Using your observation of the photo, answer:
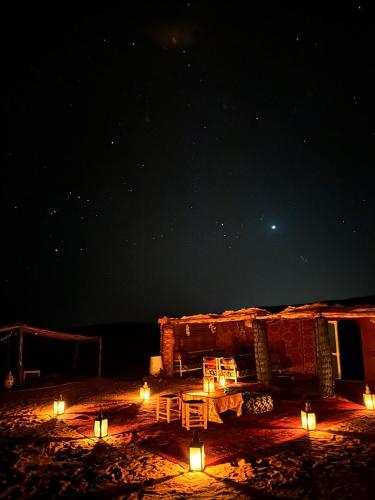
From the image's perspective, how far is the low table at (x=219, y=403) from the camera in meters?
9.57

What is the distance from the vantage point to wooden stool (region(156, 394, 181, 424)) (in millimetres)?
9789

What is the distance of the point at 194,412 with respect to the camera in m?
9.14

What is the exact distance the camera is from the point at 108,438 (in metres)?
8.29

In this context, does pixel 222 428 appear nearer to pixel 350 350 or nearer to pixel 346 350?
pixel 346 350

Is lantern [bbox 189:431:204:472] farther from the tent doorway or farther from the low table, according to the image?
the tent doorway

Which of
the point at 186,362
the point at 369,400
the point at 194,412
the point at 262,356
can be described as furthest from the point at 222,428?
the point at 186,362

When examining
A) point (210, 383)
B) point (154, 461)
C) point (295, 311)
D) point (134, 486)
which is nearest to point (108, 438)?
point (154, 461)

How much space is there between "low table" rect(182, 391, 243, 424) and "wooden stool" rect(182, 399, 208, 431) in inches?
11.5

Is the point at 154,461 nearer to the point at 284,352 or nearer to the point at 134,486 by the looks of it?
the point at 134,486

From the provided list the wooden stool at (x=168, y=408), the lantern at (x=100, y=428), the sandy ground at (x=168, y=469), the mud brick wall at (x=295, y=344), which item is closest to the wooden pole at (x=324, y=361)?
the sandy ground at (x=168, y=469)

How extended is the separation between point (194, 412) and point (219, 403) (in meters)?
0.91

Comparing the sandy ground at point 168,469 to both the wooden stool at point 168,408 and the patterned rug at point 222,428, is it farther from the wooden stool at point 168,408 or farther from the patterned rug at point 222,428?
the wooden stool at point 168,408

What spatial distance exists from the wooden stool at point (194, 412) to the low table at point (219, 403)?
11.5 inches

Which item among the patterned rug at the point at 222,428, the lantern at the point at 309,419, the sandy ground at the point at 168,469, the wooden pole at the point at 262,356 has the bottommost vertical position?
the patterned rug at the point at 222,428
